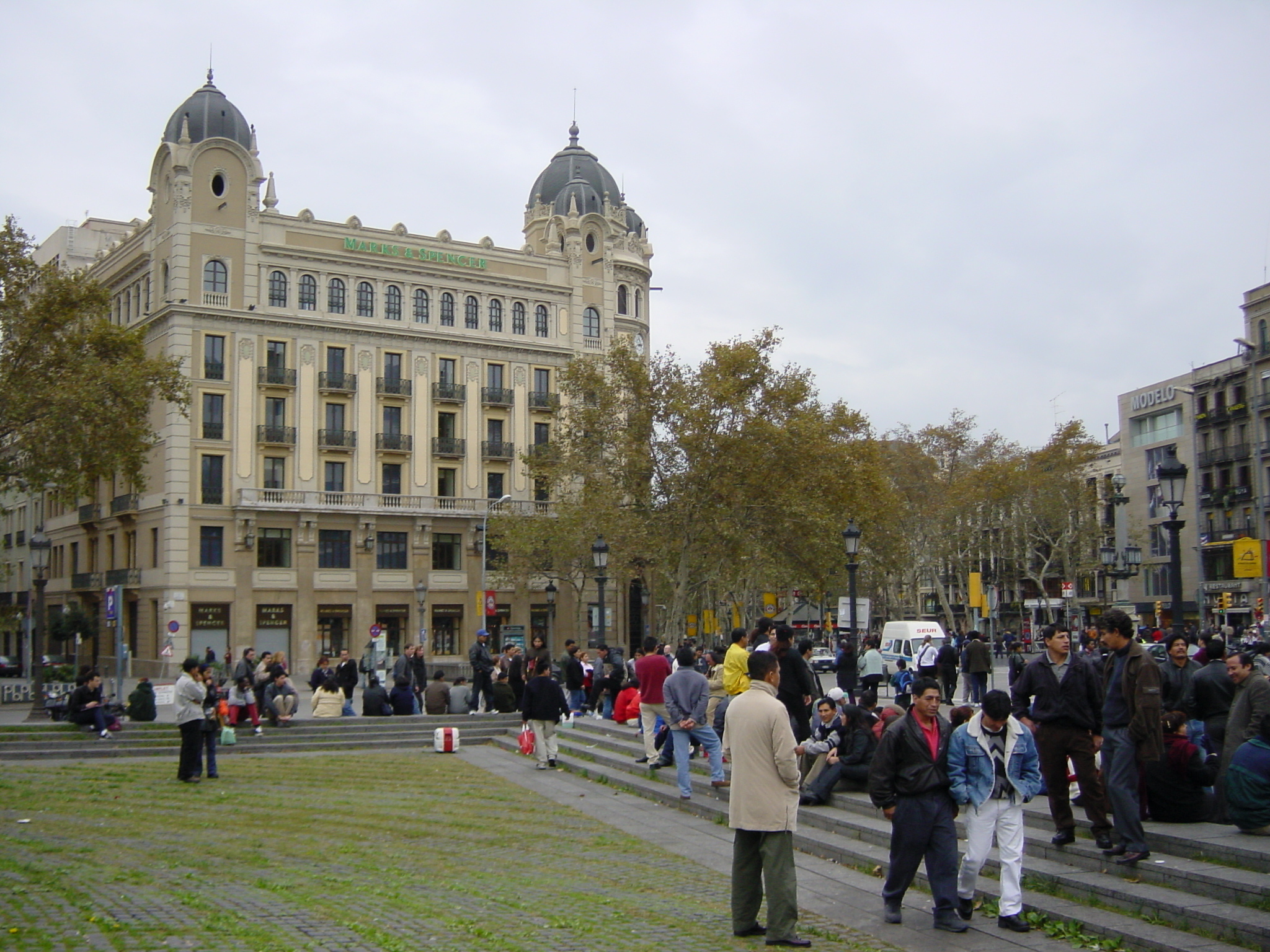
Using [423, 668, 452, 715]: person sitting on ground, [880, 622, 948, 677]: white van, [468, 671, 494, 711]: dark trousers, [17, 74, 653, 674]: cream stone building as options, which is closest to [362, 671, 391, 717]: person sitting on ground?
[423, 668, 452, 715]: person sitting on ground

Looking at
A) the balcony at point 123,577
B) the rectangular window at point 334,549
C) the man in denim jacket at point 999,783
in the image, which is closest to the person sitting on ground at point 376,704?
the man in denim jacket at point 999,783

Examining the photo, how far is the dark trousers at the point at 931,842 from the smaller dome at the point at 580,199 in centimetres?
5655

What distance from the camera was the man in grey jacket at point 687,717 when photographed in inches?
593

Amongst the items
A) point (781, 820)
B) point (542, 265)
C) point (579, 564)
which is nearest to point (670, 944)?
point (781, 820)

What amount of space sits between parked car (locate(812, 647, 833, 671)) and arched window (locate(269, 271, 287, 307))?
26.5 metres

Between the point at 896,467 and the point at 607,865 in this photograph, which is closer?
the point at 607,865

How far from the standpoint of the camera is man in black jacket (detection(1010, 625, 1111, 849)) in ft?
32.4

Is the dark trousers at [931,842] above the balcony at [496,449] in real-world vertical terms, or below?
below

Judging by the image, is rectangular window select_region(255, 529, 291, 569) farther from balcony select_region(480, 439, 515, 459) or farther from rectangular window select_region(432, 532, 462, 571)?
balcony select_region(480, 439, 515, 459)

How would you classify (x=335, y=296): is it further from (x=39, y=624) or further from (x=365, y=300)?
(x=39, y=624)

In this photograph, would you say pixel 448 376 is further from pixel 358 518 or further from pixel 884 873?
pixel 884 873

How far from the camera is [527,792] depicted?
17703 millimetres

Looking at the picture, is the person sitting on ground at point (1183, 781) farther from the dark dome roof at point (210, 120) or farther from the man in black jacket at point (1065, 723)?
the dark dome roof at point (210, 120)

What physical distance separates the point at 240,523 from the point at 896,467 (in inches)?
1291
